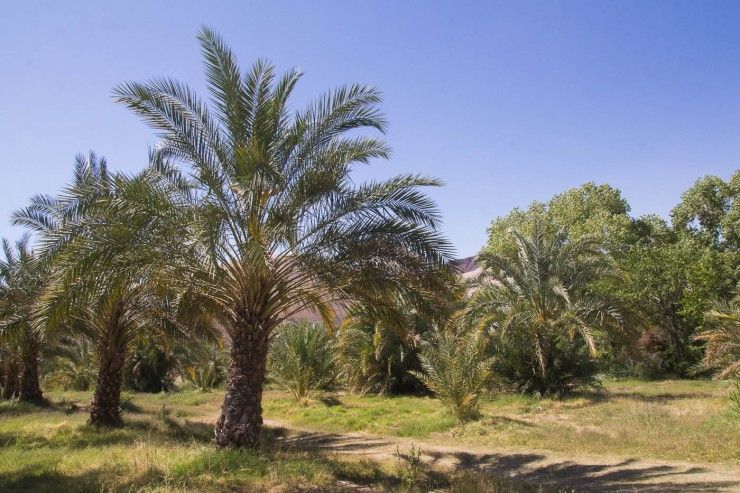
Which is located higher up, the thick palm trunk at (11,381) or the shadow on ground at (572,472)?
the thick palm trunk at (11,381)

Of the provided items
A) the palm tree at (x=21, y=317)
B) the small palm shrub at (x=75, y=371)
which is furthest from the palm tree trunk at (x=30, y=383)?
the small palm shrub at (x=75, y=371)

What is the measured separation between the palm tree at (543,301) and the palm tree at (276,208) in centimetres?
1032

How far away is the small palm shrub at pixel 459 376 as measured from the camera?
14438 millimetres

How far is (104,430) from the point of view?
44.0ft

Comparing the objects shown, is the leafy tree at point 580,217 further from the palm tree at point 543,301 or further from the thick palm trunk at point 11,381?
the thick palm trunk at point 11,381

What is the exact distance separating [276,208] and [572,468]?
7104 mm

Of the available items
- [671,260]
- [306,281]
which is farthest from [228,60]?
[671,260]

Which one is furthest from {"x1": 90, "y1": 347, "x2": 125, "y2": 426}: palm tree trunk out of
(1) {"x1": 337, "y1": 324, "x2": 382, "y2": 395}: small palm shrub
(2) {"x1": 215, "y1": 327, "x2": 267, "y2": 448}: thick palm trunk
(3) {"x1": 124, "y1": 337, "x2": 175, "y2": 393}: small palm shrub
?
(3) {"x1": 124, "y1": 337, "x2": 175, "y2": 393}: small palm shrub

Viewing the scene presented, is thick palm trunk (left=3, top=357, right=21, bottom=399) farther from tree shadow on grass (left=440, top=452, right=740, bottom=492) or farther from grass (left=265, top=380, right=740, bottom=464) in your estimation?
tree shadow on grass (left=440, top=452, right=740, bottom=492)

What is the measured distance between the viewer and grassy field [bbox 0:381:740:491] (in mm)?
7883

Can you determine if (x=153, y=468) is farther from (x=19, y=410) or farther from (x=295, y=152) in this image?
(x=19, y=410)

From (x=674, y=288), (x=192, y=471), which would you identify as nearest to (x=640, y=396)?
(x=674, y=288)

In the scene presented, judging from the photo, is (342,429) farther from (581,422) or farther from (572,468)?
(572,468)

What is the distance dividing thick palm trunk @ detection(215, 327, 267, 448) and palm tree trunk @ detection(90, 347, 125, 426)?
6414mm
